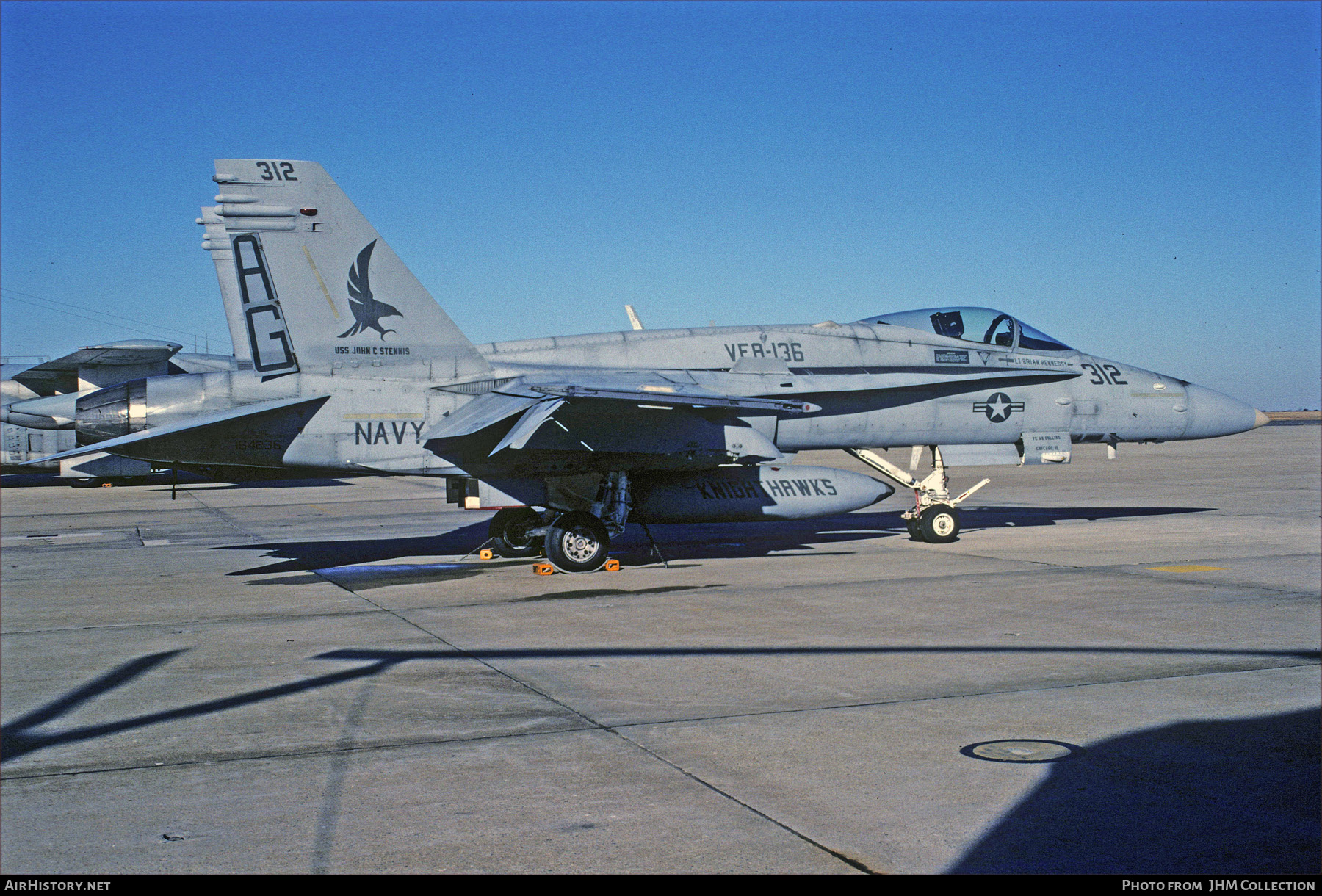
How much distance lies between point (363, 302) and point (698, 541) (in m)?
6.26

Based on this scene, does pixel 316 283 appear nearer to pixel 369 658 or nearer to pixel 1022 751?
pixel 369 658

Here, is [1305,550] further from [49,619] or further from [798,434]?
[49,619]

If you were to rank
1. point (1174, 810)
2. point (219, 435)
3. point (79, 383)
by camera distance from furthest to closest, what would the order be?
1. point (79, 383)
2. point (219, 435)
3. point (1174, 810)

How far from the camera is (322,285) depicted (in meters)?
12.3

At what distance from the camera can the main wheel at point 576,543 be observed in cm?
1269

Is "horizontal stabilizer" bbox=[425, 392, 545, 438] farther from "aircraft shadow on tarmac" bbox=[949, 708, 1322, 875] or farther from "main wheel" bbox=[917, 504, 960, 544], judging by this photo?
"aircraft shadow on tarmac" bbox=[949, 708, 1322, 875]

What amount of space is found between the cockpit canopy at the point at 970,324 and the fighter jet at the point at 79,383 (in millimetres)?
16308

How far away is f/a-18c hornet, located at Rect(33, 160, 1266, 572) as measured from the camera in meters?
12.1

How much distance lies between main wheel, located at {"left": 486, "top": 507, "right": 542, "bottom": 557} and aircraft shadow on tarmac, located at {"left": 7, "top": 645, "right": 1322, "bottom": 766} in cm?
615

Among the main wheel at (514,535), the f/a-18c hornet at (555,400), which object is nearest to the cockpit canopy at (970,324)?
the f/a-18c hornet at (555,400)

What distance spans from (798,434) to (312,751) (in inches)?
372

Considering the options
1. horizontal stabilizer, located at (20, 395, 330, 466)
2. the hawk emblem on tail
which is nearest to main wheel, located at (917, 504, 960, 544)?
the hawk emblem on tail

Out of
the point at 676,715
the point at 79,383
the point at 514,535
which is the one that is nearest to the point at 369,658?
the point at 676,715

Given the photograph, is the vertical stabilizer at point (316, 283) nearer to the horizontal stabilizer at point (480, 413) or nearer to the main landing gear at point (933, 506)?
the horizontal stabilizer at point (480, 413)
